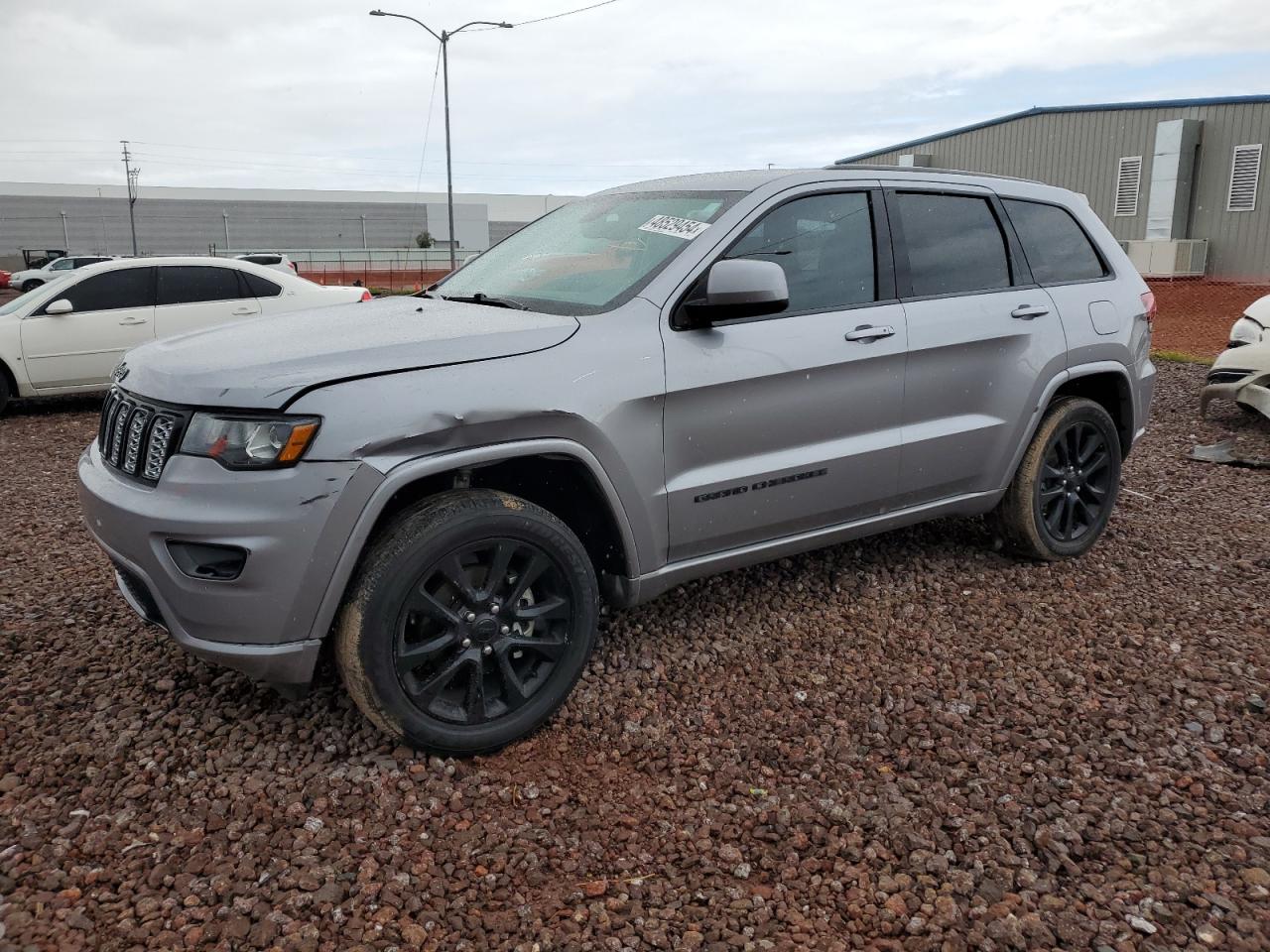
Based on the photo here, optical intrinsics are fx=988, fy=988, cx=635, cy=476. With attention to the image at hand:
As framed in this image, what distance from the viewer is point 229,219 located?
8606 cm

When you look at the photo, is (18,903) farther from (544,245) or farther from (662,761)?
(544,245)

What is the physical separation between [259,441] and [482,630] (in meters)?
0.86

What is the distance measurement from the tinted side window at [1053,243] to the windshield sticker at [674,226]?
70.1 inches

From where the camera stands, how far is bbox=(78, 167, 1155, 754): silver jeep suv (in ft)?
9.15

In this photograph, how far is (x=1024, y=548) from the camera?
15.5ft

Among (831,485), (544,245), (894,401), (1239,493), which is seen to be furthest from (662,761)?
(1239,493)

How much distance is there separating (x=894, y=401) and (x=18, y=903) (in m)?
3.28

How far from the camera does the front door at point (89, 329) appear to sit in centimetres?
936

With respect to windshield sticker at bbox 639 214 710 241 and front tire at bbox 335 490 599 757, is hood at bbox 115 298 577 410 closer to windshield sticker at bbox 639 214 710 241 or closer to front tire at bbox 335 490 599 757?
front tire at bbox 335 490 599 757

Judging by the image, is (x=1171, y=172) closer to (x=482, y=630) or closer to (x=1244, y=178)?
(x=1244, y=178)

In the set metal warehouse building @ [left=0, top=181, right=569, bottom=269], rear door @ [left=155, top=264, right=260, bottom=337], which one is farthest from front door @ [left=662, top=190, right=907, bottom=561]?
metal warehouse building @ [left=0, top=181, right=569, bottom=269]

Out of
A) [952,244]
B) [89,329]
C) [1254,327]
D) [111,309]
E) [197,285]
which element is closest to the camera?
[952,244]

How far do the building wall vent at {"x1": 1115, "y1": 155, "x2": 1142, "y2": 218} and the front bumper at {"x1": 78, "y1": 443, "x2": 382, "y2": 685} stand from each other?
30.2 metres

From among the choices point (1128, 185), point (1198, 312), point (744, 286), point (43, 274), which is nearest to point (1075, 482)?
point (744, 286)
